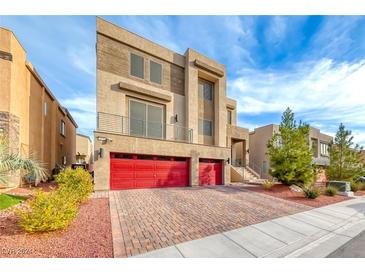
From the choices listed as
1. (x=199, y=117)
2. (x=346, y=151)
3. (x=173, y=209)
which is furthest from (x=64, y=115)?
(x=346, y=151)

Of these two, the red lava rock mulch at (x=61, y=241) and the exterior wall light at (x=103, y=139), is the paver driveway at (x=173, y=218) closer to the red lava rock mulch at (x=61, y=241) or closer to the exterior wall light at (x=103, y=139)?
the red lava rock mulch at (x=61, y=241)

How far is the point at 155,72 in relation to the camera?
1502 centimetres

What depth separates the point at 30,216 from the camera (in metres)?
4.43

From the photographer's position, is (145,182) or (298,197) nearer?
(298,197)

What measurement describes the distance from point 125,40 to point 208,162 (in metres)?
11.8

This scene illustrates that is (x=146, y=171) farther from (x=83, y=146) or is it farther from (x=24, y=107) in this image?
(x=83, y=146)

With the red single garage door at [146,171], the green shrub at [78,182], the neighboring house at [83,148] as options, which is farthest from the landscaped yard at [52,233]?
the neighboring house at [83,148]

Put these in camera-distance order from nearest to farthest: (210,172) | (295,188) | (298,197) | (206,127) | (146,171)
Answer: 1. (298,197)
2. (146,171)
3. (295,188)
4. (210,172)
5. (206,127)

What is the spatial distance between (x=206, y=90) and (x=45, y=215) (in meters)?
16.2

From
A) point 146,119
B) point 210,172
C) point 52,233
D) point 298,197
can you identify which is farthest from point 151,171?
point 298,197

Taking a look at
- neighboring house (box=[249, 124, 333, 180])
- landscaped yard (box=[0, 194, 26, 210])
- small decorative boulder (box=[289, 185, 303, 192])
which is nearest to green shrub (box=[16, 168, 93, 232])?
landscaped yard (box=[0, 194, 26, 210])

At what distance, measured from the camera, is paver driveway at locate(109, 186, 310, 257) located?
4.62 metres

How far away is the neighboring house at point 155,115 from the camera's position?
39.2 ft

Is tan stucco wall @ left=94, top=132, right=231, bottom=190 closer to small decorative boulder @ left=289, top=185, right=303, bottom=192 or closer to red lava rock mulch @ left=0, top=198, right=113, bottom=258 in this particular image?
small decorative boulder @ left=289, top=185, right=303, bottom=192
